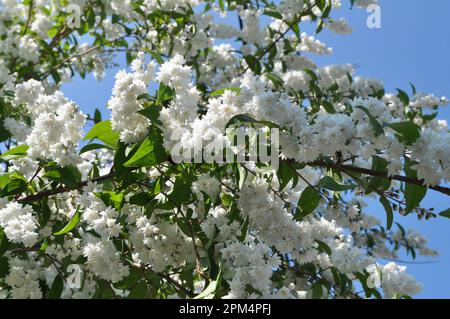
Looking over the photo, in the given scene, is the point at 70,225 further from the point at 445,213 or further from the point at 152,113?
the point at 445,213

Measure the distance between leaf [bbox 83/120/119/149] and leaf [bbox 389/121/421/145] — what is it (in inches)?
46.1

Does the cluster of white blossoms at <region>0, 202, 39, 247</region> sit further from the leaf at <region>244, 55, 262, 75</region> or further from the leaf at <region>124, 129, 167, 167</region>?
the leaf at <region>244, 55, 262, 75</region>

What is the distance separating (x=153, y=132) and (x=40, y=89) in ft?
5.71

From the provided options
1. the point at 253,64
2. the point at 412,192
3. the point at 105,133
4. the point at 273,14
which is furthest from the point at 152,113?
the point at 273,14

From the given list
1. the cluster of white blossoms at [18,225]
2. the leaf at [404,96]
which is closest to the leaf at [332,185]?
the cluster of white blossoms at [18,225]

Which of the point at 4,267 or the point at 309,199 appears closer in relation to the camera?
the point at 309,199

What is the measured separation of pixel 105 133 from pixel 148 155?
0.39 metres

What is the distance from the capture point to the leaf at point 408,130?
178 centimetres

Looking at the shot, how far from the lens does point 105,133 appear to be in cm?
219

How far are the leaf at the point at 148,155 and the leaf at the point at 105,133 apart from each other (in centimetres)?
31

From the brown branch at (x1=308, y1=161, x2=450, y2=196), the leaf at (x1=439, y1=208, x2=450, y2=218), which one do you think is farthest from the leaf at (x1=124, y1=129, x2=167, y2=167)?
the leaf at (x1=439, y1=208, x2=450, y2=218)

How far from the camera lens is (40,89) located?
10.9ft
